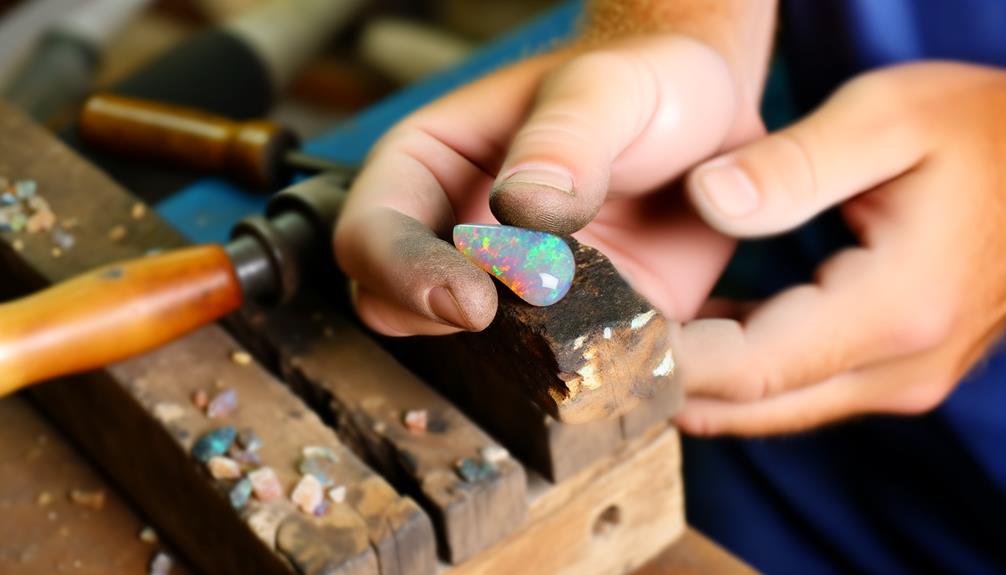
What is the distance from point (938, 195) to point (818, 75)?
274mm

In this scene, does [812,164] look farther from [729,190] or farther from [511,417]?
[511,417]

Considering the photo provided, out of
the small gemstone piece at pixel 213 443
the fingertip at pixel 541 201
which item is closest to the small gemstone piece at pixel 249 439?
the small gemstone piece at pixel 213 443

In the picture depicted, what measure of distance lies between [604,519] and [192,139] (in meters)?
0.61

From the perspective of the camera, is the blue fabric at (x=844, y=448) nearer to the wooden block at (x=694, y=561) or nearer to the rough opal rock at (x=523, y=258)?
the wooden block at (x=694, y=561)

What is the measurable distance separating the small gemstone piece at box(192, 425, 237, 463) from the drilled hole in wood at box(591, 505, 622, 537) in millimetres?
257

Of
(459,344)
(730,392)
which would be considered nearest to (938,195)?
(730,392)

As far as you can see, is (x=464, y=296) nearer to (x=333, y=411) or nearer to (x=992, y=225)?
(x=333, y=411)

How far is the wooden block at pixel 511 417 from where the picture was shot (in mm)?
697

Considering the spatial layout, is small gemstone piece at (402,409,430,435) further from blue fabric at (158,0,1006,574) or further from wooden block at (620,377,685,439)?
blue fabric at (158,0,1006,574)

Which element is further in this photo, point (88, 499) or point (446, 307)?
point (88, 499)

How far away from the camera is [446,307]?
22.0 inches

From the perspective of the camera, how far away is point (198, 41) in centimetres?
151

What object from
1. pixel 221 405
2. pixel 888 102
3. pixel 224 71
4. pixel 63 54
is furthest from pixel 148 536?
pixel 63 54

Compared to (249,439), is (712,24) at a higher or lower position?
higher
